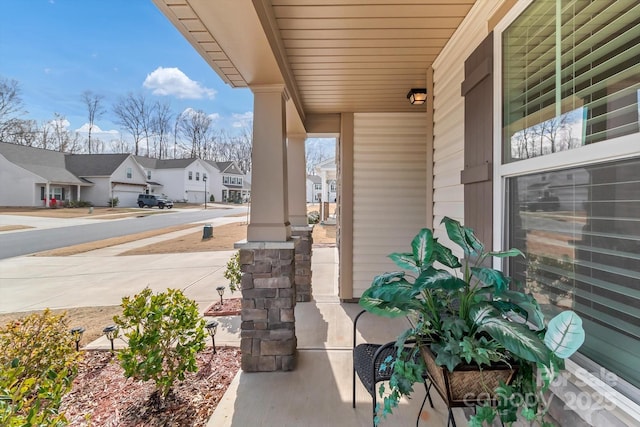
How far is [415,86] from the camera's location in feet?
10.6

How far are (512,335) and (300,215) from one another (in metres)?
3.53

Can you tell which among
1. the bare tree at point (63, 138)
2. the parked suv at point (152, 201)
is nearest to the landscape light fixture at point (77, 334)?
the parked suv at point (152, 201)

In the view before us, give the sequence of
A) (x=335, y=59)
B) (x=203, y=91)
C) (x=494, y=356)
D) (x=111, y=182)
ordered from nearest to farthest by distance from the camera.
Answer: (x=494, y=356)
(x=335, y=59)
(x=111, y=182)
(x=203, y=91)

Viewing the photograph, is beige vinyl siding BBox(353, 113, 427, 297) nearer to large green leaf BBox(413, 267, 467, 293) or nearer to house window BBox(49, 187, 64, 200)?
large green leaf BBox(413, 267, 467, 293)

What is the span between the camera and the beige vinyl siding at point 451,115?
1.99 meters

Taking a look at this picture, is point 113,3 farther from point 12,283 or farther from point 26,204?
point 26,204

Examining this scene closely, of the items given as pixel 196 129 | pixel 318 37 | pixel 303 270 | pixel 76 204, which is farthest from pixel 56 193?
pixel 318 37

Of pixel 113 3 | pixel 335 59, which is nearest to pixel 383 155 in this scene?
pixel 335 59

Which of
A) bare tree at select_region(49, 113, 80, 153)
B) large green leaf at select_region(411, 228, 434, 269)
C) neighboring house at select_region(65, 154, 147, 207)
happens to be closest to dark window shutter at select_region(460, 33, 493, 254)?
large green leaf at select_region(411, 228, 434, 269)

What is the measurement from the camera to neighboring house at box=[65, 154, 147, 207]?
78.3ft

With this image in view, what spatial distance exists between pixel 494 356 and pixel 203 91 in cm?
3427

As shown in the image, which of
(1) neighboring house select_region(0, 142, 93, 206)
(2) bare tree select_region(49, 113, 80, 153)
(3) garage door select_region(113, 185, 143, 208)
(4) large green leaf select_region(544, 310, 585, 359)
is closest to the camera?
(4) large green leaf select_region(544, 310, 585, 359)

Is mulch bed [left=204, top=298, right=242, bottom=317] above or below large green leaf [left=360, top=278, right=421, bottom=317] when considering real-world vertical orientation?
below

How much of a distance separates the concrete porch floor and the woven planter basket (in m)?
0.91
